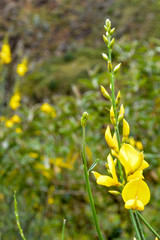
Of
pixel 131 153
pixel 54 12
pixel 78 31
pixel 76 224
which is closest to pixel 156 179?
pixel 76 224

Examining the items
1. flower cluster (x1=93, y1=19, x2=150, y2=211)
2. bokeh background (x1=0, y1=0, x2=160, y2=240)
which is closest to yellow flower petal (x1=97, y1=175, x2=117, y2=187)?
flower cluster (x1=93, y1=19, x2=150, y2=211)

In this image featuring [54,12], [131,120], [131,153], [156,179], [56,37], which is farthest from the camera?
[54,12]

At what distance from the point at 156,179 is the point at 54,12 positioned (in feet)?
94.9

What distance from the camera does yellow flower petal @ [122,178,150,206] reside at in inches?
10.6

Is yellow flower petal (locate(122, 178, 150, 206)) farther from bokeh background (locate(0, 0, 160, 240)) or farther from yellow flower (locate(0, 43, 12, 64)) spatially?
yellow flower (locate(0, 43, 12, 64))

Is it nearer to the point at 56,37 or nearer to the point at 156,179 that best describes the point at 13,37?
the point at 56,37

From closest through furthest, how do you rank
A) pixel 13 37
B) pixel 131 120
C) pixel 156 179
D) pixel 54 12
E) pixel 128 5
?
pixel 156 179, pixel 131 120, pixel 128 5, pixel 13 37, pixel 54 12

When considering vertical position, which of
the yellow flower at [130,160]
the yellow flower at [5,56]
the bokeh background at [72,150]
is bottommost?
the bokeh background at [72,150]

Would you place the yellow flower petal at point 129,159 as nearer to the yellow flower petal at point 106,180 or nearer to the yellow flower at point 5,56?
the yellow flower petal at point 106,180

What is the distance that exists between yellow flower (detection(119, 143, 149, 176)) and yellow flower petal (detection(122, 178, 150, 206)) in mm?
20

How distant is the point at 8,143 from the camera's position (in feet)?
4.10

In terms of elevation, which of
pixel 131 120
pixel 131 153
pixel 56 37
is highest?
pixel 131 153

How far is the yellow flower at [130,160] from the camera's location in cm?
28

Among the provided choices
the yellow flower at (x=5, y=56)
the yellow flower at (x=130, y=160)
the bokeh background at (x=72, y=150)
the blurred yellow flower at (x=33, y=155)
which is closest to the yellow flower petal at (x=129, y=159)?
the yellow flower at (x=130, y=160)
